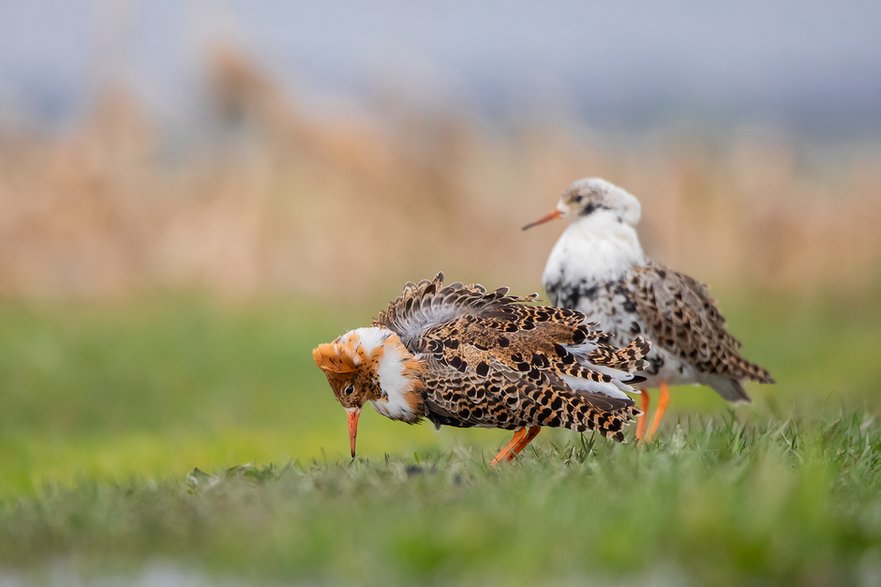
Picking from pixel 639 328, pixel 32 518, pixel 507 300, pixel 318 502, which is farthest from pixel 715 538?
pixel 639 328

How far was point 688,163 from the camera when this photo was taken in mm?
21172

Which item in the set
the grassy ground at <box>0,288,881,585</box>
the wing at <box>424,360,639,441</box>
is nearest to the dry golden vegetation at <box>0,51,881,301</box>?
the grassy ground at <box>0,288,881,585</box>

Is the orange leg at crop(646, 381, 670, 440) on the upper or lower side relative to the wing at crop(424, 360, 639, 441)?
lower

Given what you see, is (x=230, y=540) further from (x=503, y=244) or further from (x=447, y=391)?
(x=503, y=244)

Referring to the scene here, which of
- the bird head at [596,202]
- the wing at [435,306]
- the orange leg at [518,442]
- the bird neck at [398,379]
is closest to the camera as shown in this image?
the bird neck at [398,379]

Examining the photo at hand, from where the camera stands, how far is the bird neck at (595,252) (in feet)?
23.5

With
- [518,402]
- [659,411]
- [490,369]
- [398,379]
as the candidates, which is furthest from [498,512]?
[659,411]

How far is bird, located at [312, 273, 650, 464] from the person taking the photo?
5.61 m

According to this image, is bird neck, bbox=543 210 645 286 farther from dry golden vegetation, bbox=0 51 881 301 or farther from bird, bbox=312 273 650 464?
dry golden vegetation, bbox=0 51 881 301

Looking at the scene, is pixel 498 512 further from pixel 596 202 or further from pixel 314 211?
pixel 314 211

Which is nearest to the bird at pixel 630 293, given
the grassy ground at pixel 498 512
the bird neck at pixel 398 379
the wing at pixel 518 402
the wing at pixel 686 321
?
the wing at pixel 686 321

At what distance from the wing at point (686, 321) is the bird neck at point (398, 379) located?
6.45 feet

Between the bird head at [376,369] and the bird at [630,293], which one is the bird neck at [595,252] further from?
the bird head at [376,369]

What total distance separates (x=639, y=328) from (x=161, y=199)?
13198 mm
